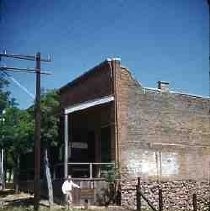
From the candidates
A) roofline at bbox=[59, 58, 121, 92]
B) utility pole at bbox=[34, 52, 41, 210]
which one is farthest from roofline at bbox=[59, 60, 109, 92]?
utility pole at bbox=[34, 52, 41, 210]

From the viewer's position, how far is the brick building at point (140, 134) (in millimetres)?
19219

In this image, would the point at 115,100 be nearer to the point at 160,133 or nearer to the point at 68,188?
the point at 160,133

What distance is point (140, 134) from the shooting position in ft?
65.1

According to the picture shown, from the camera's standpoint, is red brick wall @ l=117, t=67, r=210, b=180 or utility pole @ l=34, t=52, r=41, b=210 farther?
red brick wall @ l=117, t=67, r=210, b=180

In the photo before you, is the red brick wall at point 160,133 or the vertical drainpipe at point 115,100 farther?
the red brick wall at point 160,133

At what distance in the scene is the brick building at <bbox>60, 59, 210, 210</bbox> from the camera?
19.2 m

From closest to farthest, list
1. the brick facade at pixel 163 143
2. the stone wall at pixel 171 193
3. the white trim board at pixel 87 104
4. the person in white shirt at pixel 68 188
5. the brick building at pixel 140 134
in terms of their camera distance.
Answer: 1. the person in white shirt at pixel 68 188
2. the stone wall at pixel 171 193
3. the white trim board at pixel 87 104
4. the brick building at pixel 140 134
5. the brick facade at pixel 163 143

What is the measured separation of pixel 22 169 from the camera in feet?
90.2

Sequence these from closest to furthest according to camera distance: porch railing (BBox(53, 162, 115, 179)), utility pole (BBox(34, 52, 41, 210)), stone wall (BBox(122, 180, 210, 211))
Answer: utility pole (BBox(34, 52, 41, 210)) < stone wall (BBox(122, 180, 210, 211)) < porch railing (BBox(53, 162, 115, 179))

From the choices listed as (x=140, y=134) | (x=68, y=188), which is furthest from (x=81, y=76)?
(x=68, y=188)

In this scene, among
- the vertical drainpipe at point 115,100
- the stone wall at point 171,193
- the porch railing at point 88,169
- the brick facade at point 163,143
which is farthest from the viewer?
the brick facade at point 163,143

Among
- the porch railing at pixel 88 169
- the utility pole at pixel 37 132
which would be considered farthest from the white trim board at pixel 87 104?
the porch railing at pixel 88 169

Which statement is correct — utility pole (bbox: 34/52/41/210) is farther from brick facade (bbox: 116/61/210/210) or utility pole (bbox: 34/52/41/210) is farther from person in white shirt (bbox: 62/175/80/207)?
brick facade (bbox: 116/61/210/210)

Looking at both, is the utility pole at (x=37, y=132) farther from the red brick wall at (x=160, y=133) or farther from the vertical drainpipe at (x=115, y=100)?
the red brick wall at (x=160, y=133)
